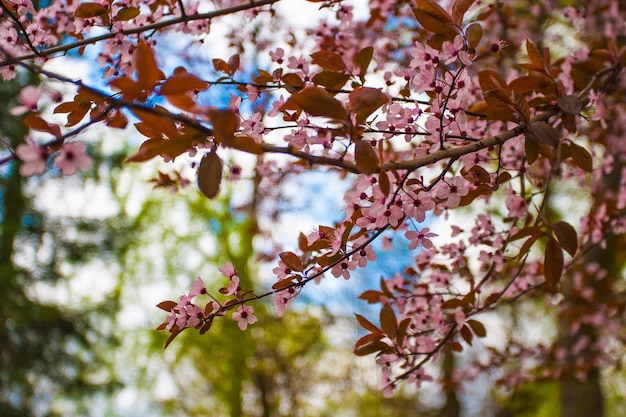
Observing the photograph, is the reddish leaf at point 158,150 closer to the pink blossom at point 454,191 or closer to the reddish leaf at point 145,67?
the reddish leaf at point 145,67

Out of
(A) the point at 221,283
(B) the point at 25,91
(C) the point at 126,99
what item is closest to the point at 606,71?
(C) the point at 126,99

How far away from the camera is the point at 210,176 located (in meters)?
0.86

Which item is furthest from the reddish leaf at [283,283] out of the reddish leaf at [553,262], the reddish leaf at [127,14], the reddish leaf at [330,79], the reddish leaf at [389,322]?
the reddish leaf at [127,14]

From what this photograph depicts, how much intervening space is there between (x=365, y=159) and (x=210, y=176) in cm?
25

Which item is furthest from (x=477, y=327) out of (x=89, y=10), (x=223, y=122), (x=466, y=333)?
(x=89, y=10)

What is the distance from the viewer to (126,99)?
0.79 meters

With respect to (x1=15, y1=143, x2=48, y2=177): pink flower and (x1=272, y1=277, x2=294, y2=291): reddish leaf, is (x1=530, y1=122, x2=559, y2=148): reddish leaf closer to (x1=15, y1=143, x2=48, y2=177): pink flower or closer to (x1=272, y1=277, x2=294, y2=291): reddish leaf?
(x1=272, y1=277, x2=294, y2=291): reddish leaf

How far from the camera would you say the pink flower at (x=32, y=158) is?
2.36 feet

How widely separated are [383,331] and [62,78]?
0.93 metres

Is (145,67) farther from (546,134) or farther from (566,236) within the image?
(566,236)

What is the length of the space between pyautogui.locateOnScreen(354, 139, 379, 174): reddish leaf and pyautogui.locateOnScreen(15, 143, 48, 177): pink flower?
0.47 meters

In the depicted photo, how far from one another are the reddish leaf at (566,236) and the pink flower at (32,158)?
1.06 metres

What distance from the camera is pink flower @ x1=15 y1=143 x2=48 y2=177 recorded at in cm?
72

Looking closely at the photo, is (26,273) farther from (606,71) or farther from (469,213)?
(606,71)
